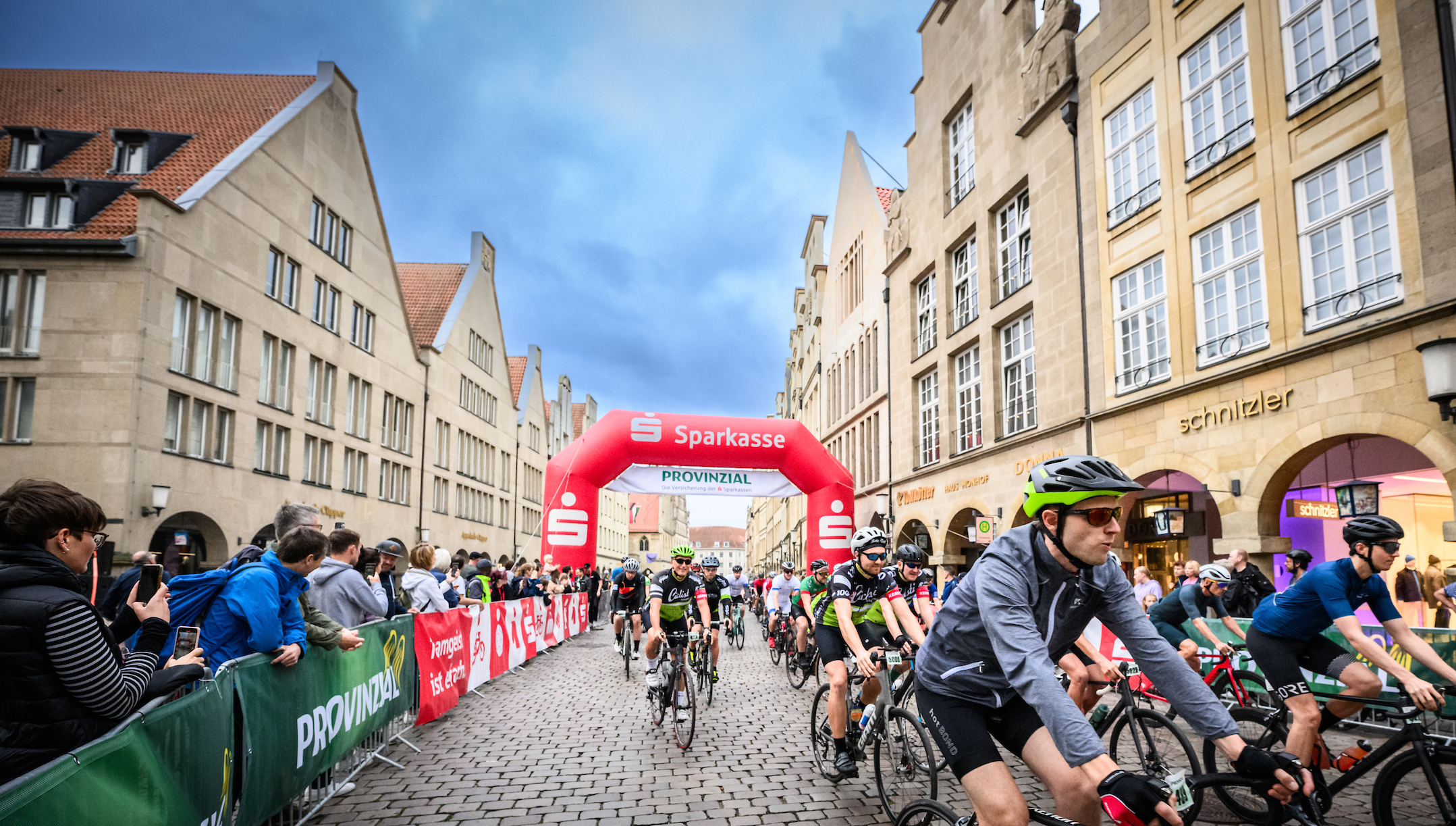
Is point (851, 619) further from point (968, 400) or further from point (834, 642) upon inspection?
point (968, 400)

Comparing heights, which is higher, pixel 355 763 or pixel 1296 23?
pixel 1296 23

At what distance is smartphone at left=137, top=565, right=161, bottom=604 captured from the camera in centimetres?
901

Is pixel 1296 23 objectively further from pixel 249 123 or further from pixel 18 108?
pixel 18 108

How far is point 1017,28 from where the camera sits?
67.7 feet

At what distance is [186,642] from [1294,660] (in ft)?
19.9

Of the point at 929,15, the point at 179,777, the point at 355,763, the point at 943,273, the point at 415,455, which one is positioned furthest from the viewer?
the point at 415,455

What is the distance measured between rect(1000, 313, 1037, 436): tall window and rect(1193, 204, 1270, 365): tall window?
5.19 m

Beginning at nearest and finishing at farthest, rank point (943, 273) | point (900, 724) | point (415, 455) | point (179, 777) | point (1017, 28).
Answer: point (179, 777), point (900, 724), point (1017, 28), point (943, 273), point (415, 455)

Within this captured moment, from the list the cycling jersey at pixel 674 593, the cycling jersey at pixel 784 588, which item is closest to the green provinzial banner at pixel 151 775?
the cycling jersey at pixel 674 593

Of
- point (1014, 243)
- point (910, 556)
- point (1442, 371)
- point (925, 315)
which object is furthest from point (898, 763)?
point (925, 315)

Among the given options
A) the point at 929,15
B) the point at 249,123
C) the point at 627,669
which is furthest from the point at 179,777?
the point at 249,123

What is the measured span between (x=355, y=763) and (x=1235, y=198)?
45.0 ft

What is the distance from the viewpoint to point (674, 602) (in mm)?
9711

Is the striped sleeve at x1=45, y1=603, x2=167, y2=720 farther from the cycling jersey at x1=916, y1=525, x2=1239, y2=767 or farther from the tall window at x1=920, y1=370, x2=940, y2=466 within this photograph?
the tall window at x1=920, y1=370, x2=940, y2=466
